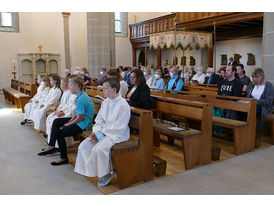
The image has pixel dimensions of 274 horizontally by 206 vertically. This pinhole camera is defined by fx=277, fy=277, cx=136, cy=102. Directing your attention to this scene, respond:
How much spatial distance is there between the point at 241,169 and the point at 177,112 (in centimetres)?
132

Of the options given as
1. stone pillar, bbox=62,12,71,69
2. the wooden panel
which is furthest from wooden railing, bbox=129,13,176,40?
the wooden panel

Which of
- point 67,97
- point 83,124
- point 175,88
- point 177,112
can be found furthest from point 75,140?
point 175,88

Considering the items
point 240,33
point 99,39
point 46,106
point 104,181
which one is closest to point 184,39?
point 240,33

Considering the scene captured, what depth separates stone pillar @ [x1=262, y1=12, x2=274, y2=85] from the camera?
6223mm

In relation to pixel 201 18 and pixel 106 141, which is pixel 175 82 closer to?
pixel 106 141

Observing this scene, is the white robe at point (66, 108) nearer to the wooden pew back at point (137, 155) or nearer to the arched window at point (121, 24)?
the wooden pew back at point (137, 155)

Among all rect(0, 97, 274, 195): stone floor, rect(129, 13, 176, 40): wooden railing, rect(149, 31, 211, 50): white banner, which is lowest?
rect(0, 97, 274, 195): stone floor

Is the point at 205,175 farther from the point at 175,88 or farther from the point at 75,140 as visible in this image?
the point at 175,88

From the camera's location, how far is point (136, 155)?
360 centimetres

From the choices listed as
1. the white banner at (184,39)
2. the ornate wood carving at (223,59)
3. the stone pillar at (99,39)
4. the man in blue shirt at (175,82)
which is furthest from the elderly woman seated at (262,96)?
the ornate wood carving at (223,59)

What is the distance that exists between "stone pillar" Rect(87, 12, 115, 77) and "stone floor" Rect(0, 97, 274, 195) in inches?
306

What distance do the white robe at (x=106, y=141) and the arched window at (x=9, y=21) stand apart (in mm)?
15396

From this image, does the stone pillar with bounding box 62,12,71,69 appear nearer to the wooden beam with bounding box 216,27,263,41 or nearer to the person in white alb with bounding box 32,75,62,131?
the wooden beam with bounding box 216,27,263,41

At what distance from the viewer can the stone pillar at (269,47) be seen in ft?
20.4
